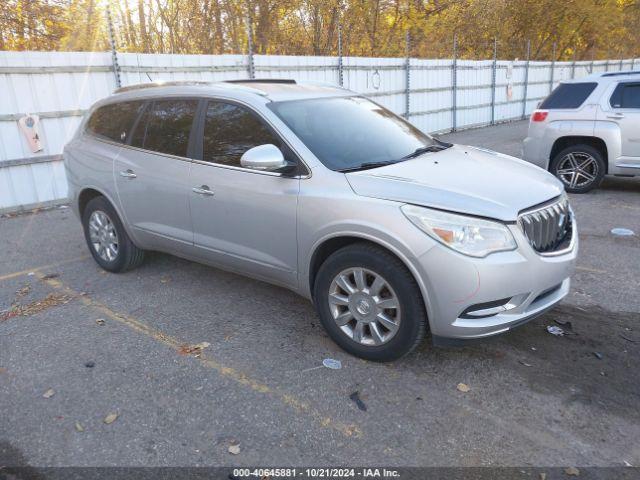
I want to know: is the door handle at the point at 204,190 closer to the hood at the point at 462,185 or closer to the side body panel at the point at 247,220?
the side body panel at the point at 247,220

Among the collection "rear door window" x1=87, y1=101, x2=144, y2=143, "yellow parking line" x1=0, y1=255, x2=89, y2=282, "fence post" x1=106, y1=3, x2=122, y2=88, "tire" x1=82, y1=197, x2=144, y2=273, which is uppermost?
"fence post" x1=106, y1=3, x2=122, y2=88

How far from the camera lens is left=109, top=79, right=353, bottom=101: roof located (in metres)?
4.18

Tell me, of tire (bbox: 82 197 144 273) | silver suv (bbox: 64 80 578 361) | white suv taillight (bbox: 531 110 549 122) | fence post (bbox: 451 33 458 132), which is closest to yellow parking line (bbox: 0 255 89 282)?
tire (bbox: 82 197 144 273)

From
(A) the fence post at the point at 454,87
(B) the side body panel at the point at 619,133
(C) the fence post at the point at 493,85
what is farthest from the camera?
(C) the fence post at the point at 493,85

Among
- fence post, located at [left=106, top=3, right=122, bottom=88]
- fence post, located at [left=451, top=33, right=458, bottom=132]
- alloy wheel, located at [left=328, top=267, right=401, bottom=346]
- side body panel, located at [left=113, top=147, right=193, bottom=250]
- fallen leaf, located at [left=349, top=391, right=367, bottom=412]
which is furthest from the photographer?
fence post, located at [left=451, top=33, right=458, bottom=132]

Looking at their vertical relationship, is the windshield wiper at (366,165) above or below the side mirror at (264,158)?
below

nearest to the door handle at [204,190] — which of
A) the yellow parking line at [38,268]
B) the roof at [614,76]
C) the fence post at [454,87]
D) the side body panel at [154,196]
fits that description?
the side body panel at [154,196]

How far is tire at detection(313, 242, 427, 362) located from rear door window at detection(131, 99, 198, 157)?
1762 mm

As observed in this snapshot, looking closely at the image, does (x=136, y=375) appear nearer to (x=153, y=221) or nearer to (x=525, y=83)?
(x=153, y=221)

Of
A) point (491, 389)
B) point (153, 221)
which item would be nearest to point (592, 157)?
point (491, 389)

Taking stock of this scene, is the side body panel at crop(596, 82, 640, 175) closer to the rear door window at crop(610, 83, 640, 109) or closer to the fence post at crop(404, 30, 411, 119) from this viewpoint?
the rear door window at crop(610, 83, 640, 109)

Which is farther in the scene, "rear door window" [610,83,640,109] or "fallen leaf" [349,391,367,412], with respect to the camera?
"rear door window" [610,83,640,109]

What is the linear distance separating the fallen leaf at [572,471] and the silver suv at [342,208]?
828 millimetres

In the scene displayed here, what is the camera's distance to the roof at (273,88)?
418 cm
